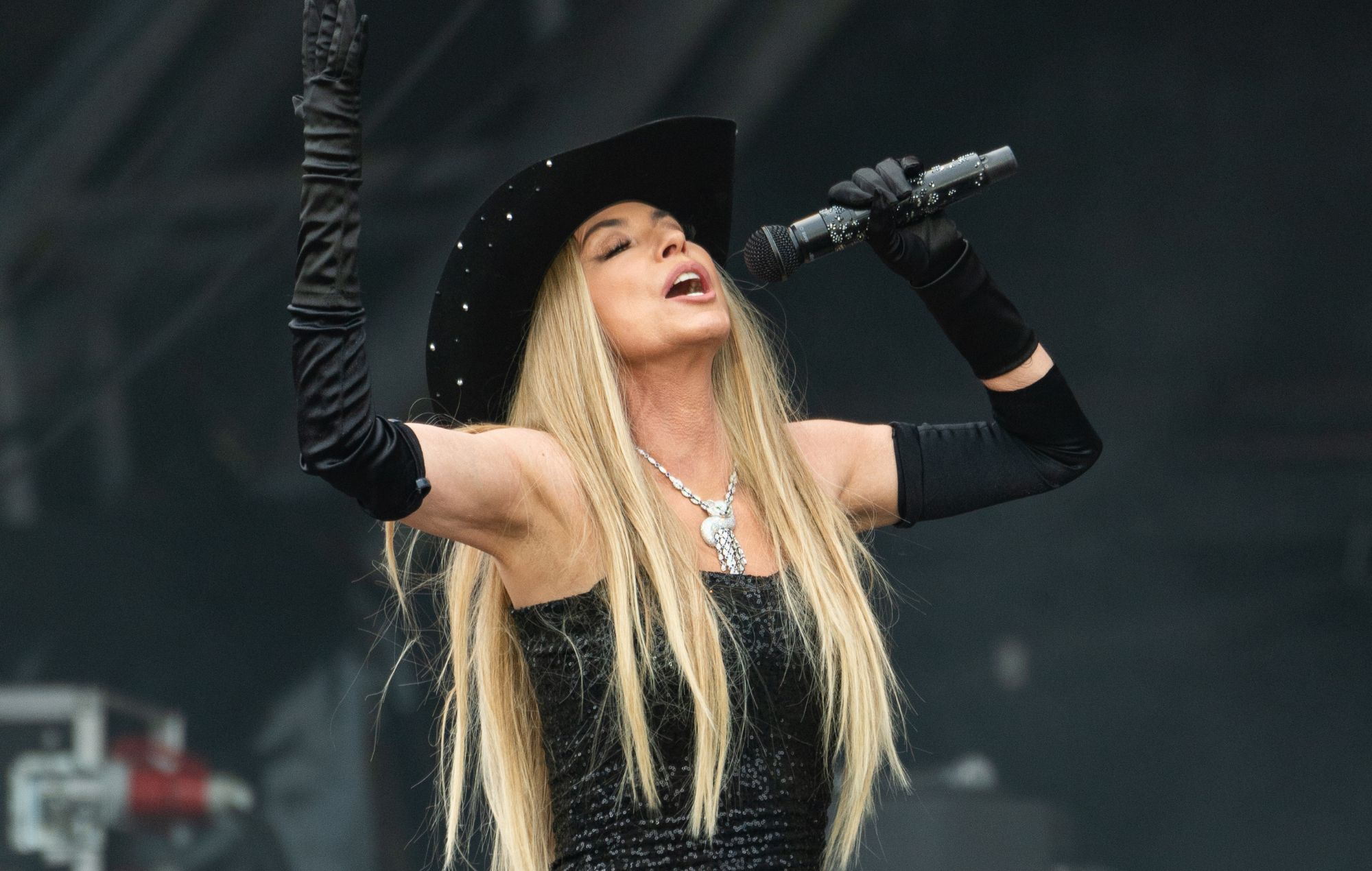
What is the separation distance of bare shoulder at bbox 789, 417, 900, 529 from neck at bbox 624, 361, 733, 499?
145 millimetres

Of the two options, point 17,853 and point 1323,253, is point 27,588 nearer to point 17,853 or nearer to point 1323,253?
point 17,853

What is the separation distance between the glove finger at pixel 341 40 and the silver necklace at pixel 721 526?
Answer: 61 centimetres

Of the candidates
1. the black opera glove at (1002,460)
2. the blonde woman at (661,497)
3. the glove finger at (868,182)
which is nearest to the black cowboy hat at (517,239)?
the blonde woman at (661,497)

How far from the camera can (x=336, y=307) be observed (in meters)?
1.45

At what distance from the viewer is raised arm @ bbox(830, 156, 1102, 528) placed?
1.90 m

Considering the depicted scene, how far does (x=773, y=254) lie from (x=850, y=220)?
0.10 meters

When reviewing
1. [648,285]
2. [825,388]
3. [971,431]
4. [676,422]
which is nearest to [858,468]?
[971,431]

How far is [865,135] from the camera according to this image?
3.13 m

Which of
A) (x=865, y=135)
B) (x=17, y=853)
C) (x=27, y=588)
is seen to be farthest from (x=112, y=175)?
(x=865, y=135)

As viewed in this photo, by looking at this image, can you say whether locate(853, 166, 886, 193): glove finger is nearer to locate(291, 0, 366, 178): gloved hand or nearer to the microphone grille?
the microphone grille

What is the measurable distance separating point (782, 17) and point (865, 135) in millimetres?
289

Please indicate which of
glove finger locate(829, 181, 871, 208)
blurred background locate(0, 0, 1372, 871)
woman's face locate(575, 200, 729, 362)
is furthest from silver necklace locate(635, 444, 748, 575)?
blurred background locate(0, 0, 1372, 871)

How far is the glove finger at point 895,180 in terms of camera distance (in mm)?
1820

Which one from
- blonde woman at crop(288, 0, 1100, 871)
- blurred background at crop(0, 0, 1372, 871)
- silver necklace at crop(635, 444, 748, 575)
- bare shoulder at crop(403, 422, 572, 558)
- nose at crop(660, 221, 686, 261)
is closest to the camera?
bare shoulder at crop(403, 422, 572, 558)
